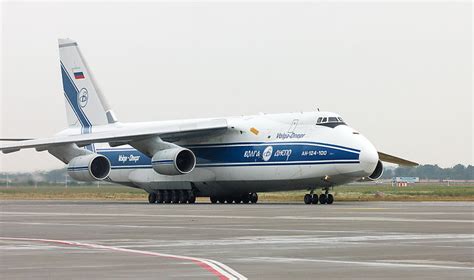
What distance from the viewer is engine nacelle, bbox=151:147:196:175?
4984 cm

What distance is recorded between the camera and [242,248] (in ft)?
61.5

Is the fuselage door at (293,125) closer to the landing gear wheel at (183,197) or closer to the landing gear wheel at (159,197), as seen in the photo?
the landing gear wheel at (183,197)

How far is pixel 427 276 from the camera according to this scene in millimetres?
13570

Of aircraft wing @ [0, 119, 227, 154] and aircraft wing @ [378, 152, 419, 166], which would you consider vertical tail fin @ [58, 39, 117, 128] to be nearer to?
aircraft wing @ [0, 119, 227, 154]

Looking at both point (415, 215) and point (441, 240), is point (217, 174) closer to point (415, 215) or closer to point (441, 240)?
point (415, 215)

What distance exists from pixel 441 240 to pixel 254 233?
14.7 ft

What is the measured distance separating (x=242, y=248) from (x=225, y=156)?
3298 centimetres

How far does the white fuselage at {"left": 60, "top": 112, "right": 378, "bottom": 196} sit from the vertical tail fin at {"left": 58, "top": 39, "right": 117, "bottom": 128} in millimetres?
3892

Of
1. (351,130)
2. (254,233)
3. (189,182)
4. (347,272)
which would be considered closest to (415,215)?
(254,233)

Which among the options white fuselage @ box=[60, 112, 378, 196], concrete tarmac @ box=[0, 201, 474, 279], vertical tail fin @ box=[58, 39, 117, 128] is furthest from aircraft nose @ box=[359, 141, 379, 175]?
vertical tail fin @ box=[58, 39, 117, 128]

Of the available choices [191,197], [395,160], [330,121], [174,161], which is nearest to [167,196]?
[191,197]

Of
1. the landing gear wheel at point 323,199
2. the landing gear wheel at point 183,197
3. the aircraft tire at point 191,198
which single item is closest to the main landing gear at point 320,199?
the landing gear wheel at point 323,199

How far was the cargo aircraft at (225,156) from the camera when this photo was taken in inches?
1857

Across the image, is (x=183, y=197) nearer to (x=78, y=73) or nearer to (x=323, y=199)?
(x=323, y=199)
